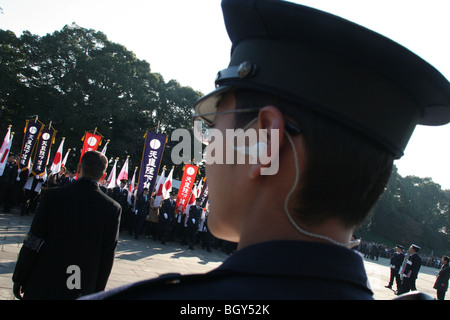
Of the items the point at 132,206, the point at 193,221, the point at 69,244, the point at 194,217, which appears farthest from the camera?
the point at 194,217

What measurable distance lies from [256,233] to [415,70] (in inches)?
26.2

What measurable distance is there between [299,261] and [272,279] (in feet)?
0.25

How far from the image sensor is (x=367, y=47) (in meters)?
0.87

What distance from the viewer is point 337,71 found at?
0.88 meters

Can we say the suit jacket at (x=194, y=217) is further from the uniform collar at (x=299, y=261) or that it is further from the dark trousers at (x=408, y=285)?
the uniform collar at (x=299, y=261)

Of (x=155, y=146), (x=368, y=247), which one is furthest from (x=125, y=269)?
(x=368, y=247)

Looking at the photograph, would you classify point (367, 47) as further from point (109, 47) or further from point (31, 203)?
point (109, 47)

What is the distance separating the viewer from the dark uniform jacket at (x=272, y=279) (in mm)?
702

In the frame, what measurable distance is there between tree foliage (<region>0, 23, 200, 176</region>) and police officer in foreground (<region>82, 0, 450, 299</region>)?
27.2 metres

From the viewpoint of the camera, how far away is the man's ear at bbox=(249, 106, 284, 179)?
0.83m

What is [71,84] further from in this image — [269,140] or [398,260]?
[269,140]

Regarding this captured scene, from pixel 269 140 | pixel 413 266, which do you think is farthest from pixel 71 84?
pixel 269 140

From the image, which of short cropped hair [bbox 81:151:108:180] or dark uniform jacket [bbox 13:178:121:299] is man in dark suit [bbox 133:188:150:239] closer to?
short cropped hair [bbox 81:151:108:180]

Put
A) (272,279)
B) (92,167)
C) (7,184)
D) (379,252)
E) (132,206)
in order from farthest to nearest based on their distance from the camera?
(379,252)
(132,206)
(7,184)
(92,167)
(272,279)
